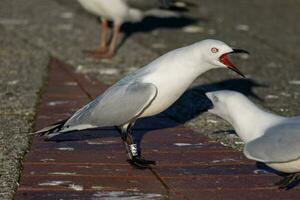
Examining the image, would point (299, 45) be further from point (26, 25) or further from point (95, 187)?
point (95, 187)

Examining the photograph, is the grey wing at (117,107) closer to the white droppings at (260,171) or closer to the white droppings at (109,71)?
the white droppings at (260,171)

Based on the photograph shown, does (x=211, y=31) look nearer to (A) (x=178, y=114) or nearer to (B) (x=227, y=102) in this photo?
(A) (x=178, y=114)

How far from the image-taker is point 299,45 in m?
9.18

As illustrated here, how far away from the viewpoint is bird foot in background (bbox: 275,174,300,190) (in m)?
4.41

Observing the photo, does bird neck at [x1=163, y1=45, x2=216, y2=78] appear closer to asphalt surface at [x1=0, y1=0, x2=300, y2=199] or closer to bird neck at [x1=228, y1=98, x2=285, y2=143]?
bird neck at [x1=228, y1=98, x2=285, y2=143]

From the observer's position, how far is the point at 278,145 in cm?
429

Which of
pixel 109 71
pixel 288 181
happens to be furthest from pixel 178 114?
pixel 288 181

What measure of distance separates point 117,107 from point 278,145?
1.04 metres

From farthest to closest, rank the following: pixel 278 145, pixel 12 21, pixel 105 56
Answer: pixel 12 21
pixel 105 56
pixel 278 145

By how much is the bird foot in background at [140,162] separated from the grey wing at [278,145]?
0.67 m

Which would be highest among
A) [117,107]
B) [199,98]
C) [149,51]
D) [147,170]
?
[117,107]

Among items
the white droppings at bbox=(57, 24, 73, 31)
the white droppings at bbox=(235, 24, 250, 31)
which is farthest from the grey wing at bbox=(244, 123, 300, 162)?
the white droppings at bbox=(235, 24, 250, 31)

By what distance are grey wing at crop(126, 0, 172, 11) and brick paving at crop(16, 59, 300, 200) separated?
2860 millimetres

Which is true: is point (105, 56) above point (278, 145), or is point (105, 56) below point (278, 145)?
below
